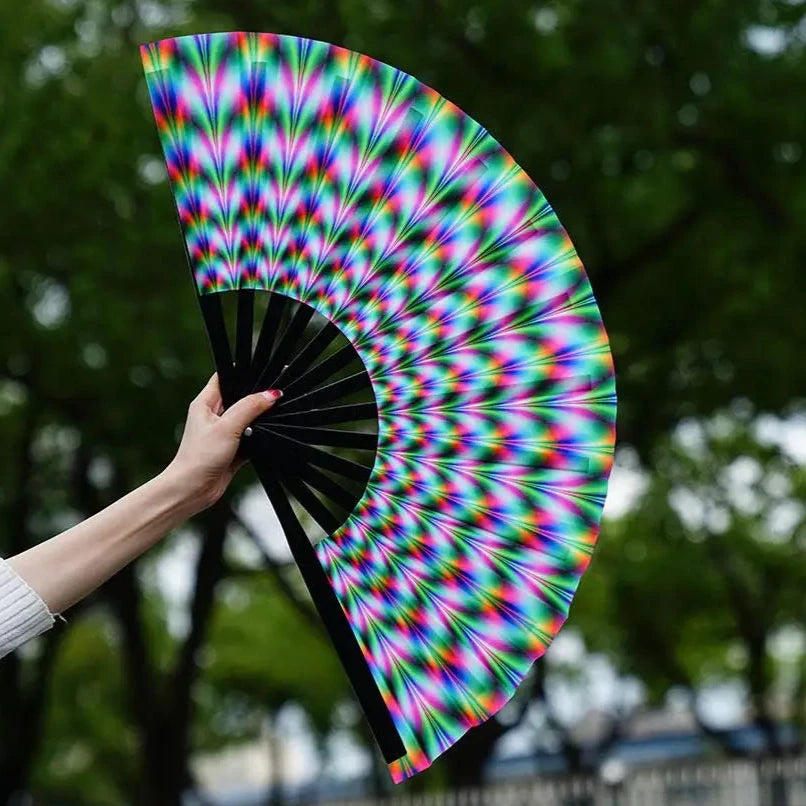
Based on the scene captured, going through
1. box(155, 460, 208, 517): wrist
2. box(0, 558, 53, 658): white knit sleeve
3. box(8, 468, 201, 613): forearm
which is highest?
box(155, 460, 208, 517): wrist

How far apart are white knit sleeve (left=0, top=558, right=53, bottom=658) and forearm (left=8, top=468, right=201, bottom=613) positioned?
0.01 meters

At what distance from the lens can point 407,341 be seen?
7.79 ft

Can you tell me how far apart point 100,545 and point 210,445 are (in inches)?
8.3

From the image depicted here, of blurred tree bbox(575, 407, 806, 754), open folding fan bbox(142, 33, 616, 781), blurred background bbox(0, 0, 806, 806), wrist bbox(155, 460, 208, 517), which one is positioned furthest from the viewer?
blurred tree bbox(575, 407, 806, 754)

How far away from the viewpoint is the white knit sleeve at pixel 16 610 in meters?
1.86

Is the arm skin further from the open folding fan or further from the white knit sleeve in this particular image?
the open folding fan

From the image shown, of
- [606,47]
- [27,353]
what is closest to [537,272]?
[606,47]

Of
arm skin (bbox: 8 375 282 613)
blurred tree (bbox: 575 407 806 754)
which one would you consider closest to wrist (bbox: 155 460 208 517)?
arm skin (bbox: 8 375 282 613)

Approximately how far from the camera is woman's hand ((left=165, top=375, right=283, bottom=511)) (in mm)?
2025

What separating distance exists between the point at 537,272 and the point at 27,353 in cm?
1111

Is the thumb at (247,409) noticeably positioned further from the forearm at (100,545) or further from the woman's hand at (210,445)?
the forearm at (100,545)

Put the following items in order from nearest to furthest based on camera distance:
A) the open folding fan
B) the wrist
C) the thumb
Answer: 1. the wrist
2. the thumb
3. the open folding fan

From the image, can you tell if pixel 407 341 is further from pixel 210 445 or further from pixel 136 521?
pixel 136 521

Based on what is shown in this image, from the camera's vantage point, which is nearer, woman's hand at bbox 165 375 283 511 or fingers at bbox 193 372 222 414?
woman's hand at bbox 165 375 283 511
